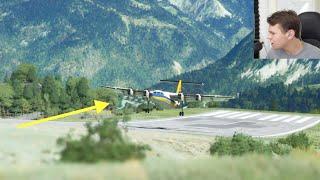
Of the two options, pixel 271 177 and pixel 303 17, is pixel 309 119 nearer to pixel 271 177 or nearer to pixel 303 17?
pixel 303 17

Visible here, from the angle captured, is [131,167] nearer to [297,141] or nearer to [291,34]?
[297,141]

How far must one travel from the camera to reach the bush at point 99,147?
19.6 metres

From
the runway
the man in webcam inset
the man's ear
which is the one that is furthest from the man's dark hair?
the runway

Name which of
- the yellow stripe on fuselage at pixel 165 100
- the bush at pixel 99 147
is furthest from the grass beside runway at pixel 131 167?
the yellow stripe on fuselage at pixel 165 100

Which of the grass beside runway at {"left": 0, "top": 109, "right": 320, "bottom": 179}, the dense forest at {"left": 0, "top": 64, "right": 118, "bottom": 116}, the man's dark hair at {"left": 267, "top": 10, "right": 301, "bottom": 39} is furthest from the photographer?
the dense forest at {"left": 0, "top": 64, "right": 118, "bottom": 116}

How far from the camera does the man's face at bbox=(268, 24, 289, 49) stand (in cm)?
4531

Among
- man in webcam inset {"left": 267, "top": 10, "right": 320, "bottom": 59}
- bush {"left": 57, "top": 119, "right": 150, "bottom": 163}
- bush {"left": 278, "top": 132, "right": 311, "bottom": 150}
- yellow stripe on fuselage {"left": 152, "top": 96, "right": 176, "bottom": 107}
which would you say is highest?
man in webcam inset {"left": 267, "top": 10, "right": 320, "bottom": 59}

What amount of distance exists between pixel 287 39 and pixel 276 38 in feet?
2.86

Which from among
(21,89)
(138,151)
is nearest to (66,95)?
(21,89)

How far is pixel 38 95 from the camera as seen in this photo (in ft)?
277

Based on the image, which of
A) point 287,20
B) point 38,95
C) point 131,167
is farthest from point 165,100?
point 131,167

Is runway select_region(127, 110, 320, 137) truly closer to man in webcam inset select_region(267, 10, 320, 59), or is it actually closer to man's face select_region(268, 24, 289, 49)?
man in webcam inset select_region(267, 10, 320, 59)

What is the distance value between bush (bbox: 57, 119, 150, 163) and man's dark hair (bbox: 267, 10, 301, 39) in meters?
26.9

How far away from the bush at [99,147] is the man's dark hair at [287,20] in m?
Result: 26.9
